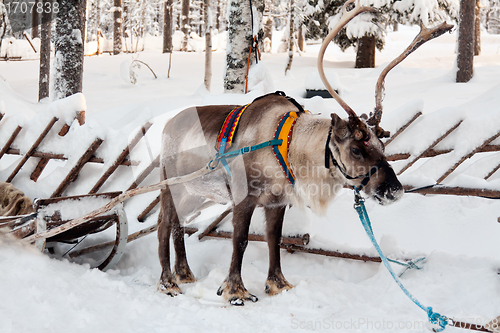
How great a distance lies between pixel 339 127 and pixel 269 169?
650 millimetres

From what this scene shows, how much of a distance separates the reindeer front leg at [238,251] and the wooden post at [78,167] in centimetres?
259

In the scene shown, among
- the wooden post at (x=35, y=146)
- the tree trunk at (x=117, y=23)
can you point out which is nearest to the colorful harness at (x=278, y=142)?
the wooden post at (x=35, y=146)

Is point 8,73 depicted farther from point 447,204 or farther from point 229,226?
point 447,204

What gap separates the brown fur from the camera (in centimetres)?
273

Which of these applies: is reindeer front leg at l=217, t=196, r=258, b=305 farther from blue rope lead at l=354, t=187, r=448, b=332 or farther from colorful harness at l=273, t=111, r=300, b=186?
blue rope lead at l=354, t=187, r=448, b=332

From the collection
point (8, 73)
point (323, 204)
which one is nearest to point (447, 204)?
point (323, 204)

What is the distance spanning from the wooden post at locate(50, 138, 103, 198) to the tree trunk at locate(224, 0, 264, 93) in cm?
205

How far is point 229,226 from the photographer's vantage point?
4.25m

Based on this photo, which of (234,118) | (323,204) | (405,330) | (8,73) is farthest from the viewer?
(8,73)

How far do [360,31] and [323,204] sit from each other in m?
11.1

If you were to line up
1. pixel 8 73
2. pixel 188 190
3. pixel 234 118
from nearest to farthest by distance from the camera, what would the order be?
pixel 234 118
pixel 188 190
pixel 8 73

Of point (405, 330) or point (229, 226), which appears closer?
point (405, 330)

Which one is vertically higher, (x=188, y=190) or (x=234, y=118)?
(x=234, y=118)

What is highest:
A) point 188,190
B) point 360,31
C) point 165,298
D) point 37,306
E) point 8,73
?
point 360,31
